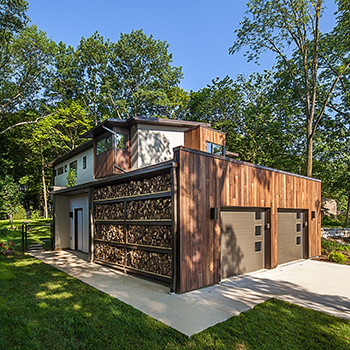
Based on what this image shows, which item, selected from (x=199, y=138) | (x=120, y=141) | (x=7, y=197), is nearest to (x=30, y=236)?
(x=7, y=197)

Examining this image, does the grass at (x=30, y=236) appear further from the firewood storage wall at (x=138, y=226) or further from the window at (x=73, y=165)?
the firewood storage wall at (x=138, y=226)

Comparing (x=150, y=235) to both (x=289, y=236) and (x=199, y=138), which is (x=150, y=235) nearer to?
(x=289, y=236)

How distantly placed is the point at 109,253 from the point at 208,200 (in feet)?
12.9

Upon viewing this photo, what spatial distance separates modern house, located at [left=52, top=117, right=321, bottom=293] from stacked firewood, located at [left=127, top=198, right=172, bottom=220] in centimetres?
2

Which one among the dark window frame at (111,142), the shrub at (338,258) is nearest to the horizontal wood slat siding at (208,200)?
the shrub at (338,258)

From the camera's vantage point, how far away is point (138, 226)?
7.02m

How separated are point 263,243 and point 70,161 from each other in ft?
40.9

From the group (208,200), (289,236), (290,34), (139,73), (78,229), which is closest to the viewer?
(208,200)

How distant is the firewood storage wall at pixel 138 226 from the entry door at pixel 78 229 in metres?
3.03

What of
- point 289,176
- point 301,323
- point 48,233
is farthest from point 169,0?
point 48,233

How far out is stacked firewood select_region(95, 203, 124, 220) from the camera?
309 inches

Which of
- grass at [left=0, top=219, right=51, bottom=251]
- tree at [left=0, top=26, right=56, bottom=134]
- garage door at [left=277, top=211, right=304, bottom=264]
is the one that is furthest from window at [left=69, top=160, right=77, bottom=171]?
garage door at [left=277, top=211, right=304, bottom=264]

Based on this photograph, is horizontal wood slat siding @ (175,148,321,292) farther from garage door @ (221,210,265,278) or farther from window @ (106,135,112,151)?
window @ (106,135,112,151)

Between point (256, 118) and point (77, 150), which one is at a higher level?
point (256, 118)
